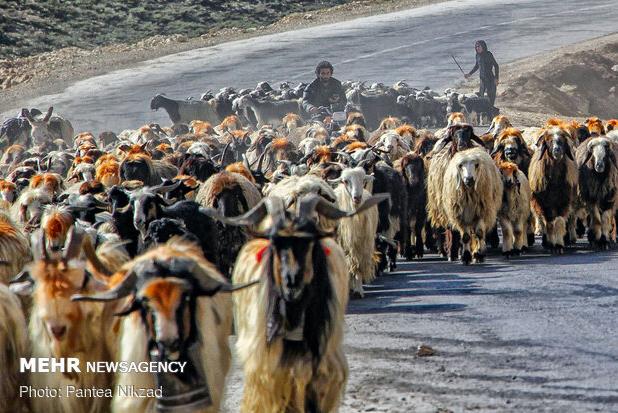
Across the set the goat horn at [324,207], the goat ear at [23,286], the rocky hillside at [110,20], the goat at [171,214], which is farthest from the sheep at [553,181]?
Result: the rocky hillside at [110,20]

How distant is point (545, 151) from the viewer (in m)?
19.6

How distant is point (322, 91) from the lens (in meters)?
36.6

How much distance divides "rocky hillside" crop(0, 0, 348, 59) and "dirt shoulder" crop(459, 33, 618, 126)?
1066 centimetres

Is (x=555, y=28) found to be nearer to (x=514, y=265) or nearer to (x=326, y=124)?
(x=326, y=124)

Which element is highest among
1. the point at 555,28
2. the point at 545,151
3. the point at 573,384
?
the point at 555,28

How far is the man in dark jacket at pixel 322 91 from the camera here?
36.3 meters

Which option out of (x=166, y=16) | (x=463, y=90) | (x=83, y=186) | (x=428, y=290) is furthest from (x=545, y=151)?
(x=166, y=16)

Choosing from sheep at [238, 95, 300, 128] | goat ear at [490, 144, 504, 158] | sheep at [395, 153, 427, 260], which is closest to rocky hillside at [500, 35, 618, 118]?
sheep at [238, 95, 300, 128]

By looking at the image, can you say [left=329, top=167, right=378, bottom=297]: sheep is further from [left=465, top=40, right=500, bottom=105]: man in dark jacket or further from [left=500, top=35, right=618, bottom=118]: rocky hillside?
[left=500, top=35, right=618, bottom=118]: rocky hillside

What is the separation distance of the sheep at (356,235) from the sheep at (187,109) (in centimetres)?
2105

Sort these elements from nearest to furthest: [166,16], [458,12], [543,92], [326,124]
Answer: [326,124], [543,92], [166,16], [458,12]

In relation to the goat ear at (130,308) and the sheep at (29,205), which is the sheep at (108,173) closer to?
the sheep at (29,205)

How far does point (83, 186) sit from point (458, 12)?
40.6 meters

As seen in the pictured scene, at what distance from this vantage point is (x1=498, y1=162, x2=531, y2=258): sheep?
18.6 m
